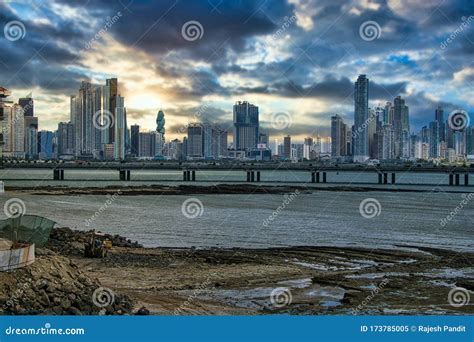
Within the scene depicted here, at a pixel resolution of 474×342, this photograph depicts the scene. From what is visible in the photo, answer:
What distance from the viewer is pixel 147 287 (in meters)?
22.6

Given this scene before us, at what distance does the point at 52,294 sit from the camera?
16109mm

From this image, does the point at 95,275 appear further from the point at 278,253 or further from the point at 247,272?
the point at 278,253

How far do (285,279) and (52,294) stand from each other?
11.4 meters

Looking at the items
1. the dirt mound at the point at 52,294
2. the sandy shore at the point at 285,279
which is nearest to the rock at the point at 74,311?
the dirt mound at the point at 52,294

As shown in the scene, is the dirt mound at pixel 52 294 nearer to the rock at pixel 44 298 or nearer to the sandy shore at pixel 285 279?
the rock at pixel 44 298

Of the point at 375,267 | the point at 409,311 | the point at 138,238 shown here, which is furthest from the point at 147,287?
the point at 138,238

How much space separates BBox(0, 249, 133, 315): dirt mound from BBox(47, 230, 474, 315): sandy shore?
1.39 meters

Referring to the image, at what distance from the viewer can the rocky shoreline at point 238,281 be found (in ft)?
54.6

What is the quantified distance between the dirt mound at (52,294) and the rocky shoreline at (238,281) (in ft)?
0.09

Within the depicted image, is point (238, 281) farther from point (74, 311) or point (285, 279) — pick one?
point (74, 311)

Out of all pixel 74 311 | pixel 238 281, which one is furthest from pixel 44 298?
pixel 238 281

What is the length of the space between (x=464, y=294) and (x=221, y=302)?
9.24 m

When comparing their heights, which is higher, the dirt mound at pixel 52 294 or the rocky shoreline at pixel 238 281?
the dirt mound at pixel 52 294

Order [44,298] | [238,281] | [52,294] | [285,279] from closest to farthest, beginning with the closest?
[44,298] < [52,294] < [238,281] < [285,279]
